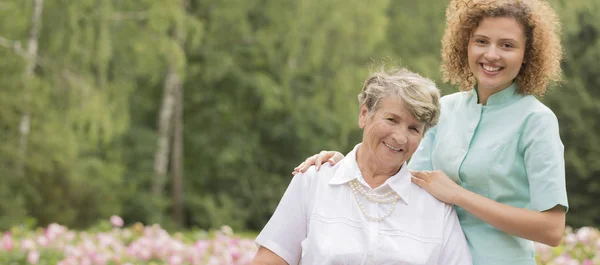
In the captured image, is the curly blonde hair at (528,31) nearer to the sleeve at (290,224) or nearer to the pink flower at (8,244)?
the sleeve at (290,224)

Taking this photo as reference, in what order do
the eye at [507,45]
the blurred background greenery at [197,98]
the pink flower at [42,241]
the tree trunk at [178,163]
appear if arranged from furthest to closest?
the tree trunk at [178,163], the blurred background greenery at [197,98], the pink flower at [42,241], the eye at [507,45]

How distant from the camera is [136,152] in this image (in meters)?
16.3

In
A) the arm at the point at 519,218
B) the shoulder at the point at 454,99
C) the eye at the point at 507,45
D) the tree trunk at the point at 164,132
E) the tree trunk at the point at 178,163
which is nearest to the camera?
the arm at the point at 519,218

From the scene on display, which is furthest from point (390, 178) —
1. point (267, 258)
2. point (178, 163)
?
point (178, 163)

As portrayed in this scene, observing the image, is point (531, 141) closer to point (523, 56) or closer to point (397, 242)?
point (523, 56)

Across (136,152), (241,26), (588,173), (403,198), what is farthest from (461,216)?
(588,173)

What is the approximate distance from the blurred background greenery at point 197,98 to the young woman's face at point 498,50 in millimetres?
9093

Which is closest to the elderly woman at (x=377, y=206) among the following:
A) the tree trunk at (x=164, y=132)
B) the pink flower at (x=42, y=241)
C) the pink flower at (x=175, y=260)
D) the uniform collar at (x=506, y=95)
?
the uniform collar at (x=506, y=95)

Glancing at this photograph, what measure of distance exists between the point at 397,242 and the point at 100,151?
13.7 meters

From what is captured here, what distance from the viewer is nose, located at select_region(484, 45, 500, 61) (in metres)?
2.83

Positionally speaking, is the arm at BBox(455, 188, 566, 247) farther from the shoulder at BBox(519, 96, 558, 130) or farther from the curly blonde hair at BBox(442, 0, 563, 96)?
the curly blonde hair at BBox(442, 0, 563, 96)

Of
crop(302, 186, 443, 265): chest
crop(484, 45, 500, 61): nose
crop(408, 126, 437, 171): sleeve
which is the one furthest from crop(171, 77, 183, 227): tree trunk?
crop(484, 45, 500, 61): nose

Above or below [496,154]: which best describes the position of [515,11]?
above

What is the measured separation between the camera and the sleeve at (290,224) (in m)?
2.95
